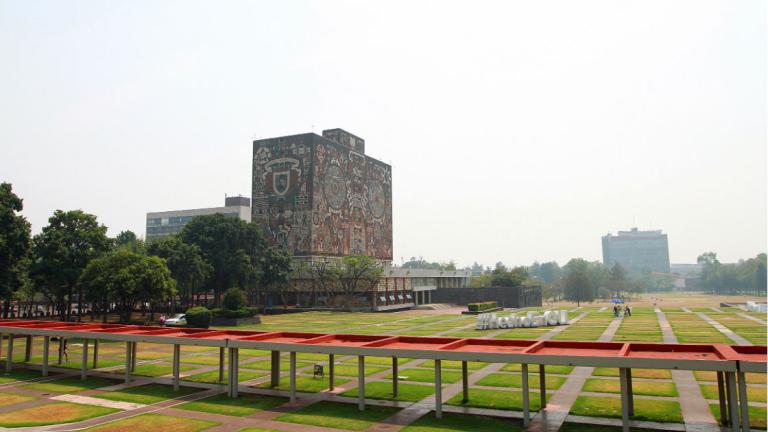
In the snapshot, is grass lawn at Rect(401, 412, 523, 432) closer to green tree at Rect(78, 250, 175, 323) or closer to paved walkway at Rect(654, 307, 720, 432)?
paved walkway at Rect(654, 307, 720, 432)

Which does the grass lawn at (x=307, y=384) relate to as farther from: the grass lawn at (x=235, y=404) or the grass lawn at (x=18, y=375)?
the grass lawn at (x=18, y=375)

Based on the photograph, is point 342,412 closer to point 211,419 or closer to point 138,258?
point 211,419

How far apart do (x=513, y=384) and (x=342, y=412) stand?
1026 centimetres

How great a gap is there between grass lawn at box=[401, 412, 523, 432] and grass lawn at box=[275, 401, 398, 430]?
71.5 inches

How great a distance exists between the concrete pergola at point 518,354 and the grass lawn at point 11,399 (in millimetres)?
4360

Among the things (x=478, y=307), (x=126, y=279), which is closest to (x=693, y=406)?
(x=126, y=279)

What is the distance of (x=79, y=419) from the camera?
22.4 metres

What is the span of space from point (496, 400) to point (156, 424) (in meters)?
15.0

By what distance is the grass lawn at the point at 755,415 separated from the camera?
20.3 m

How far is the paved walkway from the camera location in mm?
20406

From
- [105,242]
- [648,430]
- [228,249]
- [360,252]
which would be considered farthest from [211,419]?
[360,252]

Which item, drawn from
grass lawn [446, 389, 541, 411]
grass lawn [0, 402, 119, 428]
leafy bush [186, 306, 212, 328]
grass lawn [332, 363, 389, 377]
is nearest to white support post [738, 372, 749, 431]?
grass lawn [446, 389, 541, 411]

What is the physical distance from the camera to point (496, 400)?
81.8 feet

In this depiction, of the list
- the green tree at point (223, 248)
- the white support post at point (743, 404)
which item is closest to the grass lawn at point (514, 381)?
the white support post at point (743, 404)
